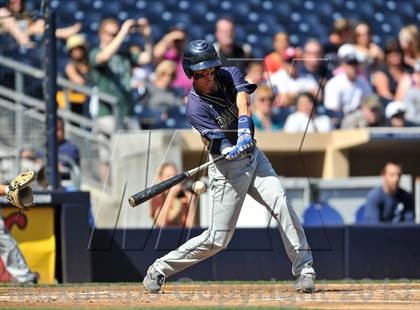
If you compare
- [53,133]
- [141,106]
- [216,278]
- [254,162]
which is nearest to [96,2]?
[141,106]

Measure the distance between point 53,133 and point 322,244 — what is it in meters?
2.94

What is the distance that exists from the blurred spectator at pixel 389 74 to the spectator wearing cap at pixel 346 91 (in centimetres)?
78

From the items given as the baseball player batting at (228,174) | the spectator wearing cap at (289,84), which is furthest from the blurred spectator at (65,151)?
the baseball player batting at (228,174)

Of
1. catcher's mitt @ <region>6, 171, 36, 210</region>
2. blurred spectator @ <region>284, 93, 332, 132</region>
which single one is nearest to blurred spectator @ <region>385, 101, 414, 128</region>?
blurred spectator @ <region>284, 93, 332, 132</region>

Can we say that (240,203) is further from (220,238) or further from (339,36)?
(339,36)

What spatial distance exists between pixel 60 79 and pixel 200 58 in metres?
5.74

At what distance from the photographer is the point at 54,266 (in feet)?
33.5

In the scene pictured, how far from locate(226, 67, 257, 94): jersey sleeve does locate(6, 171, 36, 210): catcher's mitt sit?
167cm

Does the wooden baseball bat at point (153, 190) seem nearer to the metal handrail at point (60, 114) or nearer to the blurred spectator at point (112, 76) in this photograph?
the metal handrail at point (60, 114)

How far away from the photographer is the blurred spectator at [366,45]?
15016mm

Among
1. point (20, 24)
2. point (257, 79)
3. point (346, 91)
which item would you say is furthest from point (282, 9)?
point (20, 24)

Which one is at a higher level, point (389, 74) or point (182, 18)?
point (182, 18)

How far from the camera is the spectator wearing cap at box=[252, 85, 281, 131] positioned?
1276cm

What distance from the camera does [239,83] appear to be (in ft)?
24.1
